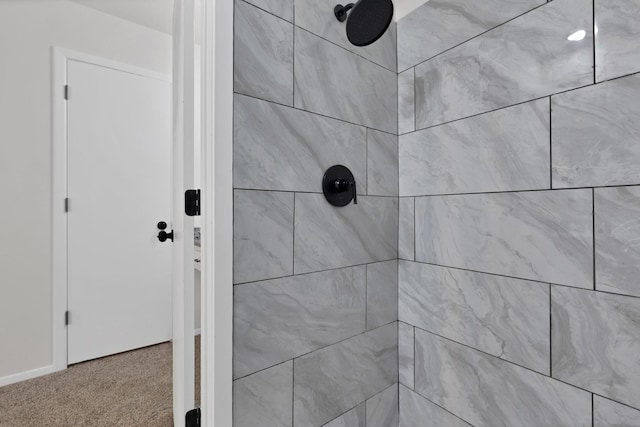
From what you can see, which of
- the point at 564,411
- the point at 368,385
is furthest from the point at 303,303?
the point at 564,411

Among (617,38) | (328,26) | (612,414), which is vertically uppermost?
(328,26)

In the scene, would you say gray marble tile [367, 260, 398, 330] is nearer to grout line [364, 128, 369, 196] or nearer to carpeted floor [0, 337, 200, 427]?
grout line [364, 128, 369, 196]

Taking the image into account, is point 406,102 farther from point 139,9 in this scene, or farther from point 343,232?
point 139,9

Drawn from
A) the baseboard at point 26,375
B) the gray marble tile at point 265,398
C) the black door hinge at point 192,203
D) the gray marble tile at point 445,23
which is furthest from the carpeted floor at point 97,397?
the gray marble tile at point 445,23

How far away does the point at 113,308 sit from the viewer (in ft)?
7.45

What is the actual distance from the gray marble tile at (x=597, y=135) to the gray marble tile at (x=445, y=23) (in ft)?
1.14

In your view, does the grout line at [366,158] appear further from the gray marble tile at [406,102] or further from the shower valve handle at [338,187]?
the gray marble tile at [406,102]

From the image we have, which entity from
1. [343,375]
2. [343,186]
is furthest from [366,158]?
[343,375]

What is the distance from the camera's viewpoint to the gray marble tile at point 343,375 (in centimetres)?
100

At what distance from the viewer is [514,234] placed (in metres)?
0.96

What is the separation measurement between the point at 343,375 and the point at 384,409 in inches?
12.7

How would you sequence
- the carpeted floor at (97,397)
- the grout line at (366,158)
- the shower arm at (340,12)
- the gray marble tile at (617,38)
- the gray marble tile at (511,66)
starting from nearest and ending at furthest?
the gray marble tile at (617,38) < the gray marble tile at (511,66) < the shower arm at (340,12) < the grout line at (366,158) < the carpeted floor at (97,397)

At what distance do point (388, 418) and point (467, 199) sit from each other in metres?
0.99

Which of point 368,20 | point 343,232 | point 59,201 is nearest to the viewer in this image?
point 368,20
